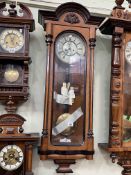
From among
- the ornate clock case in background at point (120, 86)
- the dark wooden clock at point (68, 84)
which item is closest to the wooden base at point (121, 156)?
the ornate clock case in background at point (120, 86)

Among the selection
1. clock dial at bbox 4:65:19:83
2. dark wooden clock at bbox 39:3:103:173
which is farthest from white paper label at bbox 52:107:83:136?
clock dial at bbox 4:65:19:83

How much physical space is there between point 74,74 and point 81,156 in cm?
46

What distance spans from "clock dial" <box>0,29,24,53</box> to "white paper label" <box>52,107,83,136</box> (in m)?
0.47

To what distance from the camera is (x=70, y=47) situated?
149 centimetres

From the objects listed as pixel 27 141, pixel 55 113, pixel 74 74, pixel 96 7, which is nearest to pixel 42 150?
pixel 27 141

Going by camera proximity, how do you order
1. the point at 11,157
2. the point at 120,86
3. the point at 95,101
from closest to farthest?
the point at 11,157, the point at 120,86, the point at 95,101

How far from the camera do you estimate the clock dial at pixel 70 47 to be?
1480 mm

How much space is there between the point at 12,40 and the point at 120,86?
2.12 ft

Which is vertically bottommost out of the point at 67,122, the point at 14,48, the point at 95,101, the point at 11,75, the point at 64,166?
the point at 64,166

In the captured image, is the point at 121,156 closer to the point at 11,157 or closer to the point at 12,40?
the point at 11,157

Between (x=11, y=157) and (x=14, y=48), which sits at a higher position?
(x=14, y=48)

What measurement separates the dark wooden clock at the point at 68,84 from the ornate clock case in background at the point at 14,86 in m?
0.10

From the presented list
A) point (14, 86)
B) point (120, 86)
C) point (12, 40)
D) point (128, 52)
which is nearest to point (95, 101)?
point (120, 86)

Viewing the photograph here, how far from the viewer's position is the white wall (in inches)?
59.5
